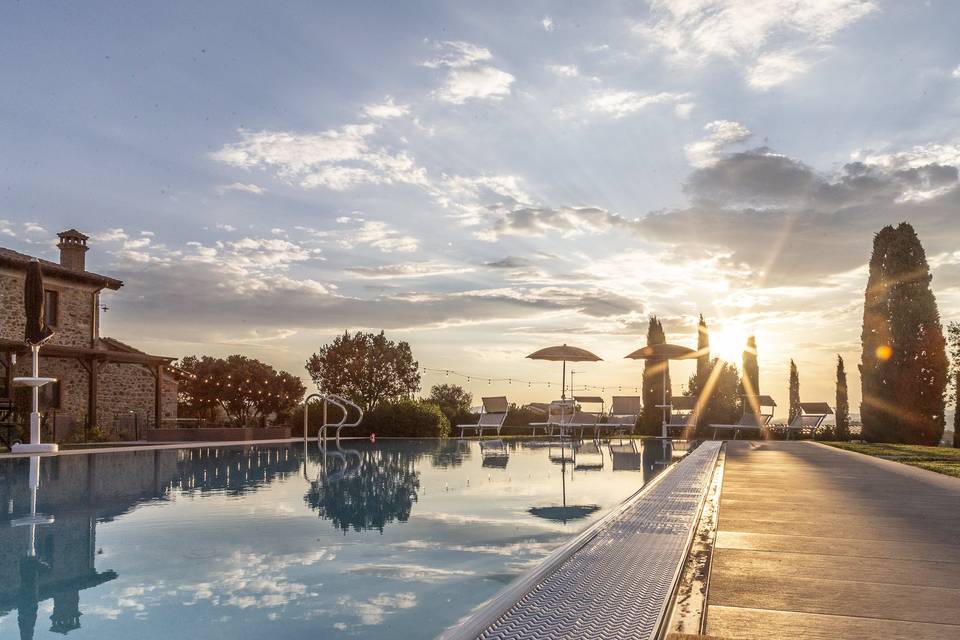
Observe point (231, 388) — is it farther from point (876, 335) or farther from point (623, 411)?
point (876, 335)

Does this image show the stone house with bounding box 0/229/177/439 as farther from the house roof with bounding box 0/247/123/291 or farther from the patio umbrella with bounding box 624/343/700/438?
the patio umbrella with bounding box 624/343/700/438

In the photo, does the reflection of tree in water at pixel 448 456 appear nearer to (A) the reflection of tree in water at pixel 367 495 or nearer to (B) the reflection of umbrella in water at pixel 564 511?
(A) the reflection of tree in water at pixel 367 495

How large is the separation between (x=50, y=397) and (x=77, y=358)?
48.3 inches

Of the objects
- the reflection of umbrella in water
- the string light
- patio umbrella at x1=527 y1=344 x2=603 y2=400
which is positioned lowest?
the reflection of umbrella in water

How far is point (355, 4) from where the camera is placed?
428 inches

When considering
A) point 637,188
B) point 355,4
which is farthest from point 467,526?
point 637,188

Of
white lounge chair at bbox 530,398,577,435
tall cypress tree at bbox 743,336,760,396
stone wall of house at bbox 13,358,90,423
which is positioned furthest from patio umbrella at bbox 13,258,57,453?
tall cypress tree at bbox 743,336,760,396

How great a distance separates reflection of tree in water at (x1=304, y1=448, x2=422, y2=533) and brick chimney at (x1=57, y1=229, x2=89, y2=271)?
14.3 meters

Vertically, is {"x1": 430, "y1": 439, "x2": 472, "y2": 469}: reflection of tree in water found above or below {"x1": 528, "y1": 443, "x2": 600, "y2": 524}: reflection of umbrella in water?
below

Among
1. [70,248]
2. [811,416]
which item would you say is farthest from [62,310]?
[811,416]

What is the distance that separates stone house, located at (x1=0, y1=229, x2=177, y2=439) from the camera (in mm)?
19234

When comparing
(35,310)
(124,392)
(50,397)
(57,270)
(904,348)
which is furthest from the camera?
(124,392)

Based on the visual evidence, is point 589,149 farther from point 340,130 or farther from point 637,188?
point 340,130

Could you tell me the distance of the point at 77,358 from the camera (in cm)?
2031
